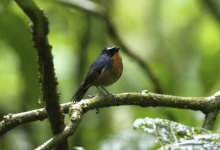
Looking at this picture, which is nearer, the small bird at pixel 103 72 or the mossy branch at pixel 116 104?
the mossy branch at pixel 116 104

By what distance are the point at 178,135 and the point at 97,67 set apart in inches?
84.0

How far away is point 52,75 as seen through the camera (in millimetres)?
1738

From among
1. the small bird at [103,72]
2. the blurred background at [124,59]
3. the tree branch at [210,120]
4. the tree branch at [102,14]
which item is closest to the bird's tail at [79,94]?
the small bird at [103,72]

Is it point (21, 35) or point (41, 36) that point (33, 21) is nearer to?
point (41, 36)

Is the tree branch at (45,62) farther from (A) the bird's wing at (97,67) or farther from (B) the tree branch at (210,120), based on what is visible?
Result: (A) the bird's wing at (97,67)

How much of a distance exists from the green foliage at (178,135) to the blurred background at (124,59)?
853 mm

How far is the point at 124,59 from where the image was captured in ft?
21.5

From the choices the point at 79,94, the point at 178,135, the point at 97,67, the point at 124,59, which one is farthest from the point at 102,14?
the point at 178,135

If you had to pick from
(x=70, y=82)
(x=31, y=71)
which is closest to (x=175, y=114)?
(x=31, y=71)

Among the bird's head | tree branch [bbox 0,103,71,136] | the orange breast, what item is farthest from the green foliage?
the bird's head

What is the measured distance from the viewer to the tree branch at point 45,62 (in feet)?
4.55

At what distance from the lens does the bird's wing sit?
4.06 m

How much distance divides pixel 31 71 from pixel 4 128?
1.16 m

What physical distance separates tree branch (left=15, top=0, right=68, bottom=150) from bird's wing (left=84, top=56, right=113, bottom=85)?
6.17ft
